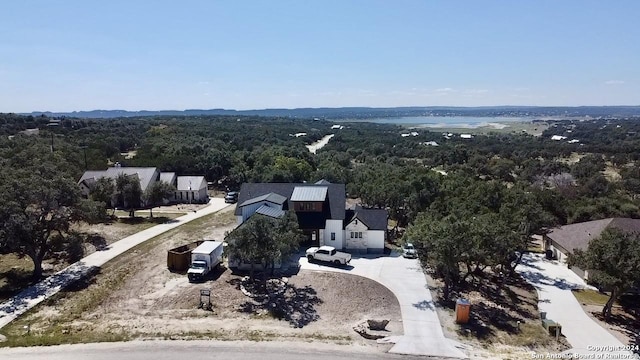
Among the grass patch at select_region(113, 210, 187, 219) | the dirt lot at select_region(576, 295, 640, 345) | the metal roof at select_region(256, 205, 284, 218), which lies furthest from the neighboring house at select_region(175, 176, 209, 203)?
the dirt lot at select_region(576, 295, 640, 345)

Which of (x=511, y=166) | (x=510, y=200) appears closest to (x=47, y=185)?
(x=510, y=200)

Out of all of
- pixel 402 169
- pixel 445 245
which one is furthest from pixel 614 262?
pixel 402 169

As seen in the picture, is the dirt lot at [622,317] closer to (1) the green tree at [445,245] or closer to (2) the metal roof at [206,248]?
(1) the green tree at [445,245]

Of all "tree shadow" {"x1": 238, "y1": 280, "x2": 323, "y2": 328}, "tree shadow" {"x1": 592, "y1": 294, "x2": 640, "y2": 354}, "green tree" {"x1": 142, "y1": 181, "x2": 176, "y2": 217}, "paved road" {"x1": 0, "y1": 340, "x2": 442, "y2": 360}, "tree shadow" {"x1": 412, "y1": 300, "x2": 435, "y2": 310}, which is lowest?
"tree shadow" {"x1": 592, "y1": 294, "x2": 640, "y2": 354}

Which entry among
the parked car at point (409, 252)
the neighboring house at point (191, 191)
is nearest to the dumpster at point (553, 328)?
the parked car at point (409, 252)

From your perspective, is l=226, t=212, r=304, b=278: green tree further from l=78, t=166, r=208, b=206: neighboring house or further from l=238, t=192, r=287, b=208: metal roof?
l=78, t=166, r=208, b=206: neighboring house

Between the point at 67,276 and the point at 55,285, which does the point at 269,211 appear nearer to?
the point at 67,276
